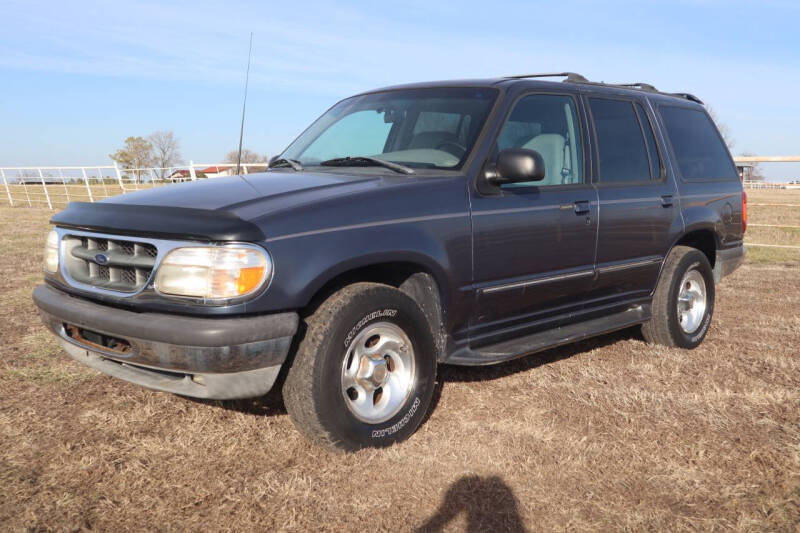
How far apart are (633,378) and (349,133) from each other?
2474 mm

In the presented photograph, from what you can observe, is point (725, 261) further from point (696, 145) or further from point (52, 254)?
point (52, 254)

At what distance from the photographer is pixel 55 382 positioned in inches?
173

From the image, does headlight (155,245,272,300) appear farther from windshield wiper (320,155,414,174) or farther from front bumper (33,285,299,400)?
windshield wiper (320,155,414,174)

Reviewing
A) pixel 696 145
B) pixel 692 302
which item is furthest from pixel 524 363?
pixel 696 145

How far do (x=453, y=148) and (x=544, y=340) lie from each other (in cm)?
128

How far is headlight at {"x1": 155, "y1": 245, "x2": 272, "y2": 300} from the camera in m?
2.90

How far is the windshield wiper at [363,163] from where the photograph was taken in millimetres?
3886

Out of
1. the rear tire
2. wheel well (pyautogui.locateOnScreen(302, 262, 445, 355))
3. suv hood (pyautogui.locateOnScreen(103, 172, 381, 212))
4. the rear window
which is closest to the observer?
suv hood (pyautogui.locateOnScreen(103, 172, 381, 212))

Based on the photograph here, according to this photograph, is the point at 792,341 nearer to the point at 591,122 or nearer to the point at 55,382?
the point at 591,122

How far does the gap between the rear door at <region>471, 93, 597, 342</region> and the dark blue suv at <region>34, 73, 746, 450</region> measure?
0.01 metres

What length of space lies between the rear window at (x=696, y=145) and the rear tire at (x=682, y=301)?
0.65 m

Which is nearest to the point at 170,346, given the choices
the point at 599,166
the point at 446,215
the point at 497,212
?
the point at 446,215

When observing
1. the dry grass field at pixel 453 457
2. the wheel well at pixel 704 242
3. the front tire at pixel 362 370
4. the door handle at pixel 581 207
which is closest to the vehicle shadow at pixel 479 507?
the dry grass field at pixel 453 457

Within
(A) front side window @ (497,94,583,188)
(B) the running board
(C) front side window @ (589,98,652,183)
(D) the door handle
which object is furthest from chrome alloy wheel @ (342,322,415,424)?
(C) front side window @ (589,98,652,183)
